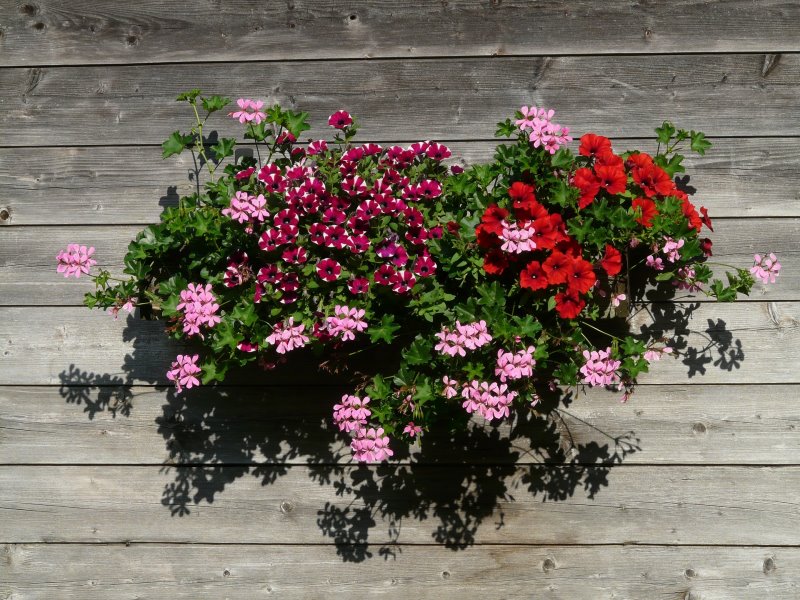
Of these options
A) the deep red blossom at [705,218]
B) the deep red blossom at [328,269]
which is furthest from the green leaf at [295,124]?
the deep red blossom at [705,218]

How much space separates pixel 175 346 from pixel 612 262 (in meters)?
1.10

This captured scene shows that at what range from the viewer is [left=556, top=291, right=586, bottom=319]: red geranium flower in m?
1.54

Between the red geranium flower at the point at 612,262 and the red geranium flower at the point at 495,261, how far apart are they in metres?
0.21

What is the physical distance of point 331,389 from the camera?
1878mm

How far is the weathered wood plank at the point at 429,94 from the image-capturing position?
6.13 ft

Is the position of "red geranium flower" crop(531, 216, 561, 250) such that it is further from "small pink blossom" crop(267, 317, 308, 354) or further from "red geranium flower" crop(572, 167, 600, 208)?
"small pink blossom" crop(267, 317, 308, 354)

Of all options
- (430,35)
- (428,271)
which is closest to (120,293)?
(428,271)

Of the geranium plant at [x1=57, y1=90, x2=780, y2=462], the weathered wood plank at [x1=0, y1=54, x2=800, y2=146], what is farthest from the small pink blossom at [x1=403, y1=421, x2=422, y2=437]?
the weathered wood plank at [x1=0, y1=54, x2=800, y2=146]

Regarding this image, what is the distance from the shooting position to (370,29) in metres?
1.90

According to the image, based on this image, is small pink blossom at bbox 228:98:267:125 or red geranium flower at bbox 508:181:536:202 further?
small pink blossom at bbox 228:98:267:125

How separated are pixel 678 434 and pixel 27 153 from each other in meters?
1.83

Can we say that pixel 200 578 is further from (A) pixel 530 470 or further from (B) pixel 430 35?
(B) pixel 430 35

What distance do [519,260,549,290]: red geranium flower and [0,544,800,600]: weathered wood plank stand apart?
2.47 ft

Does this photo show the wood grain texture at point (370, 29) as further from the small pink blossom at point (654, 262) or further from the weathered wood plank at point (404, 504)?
the weathered wood plank at point (404, 504)
